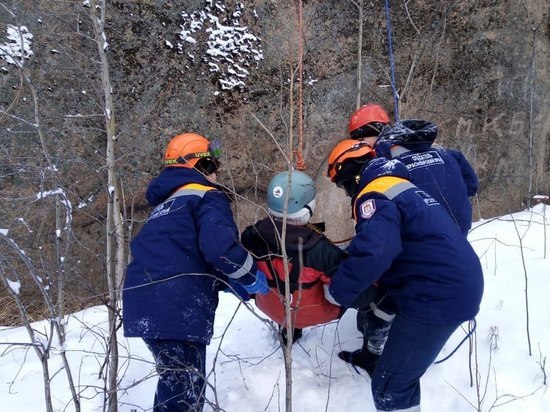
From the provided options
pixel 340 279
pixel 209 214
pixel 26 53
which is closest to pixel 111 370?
pixel 209 214

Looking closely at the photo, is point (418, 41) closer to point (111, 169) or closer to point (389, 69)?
point (389, 69)

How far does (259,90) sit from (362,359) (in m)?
3.20

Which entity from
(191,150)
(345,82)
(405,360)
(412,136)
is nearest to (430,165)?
(412,136)

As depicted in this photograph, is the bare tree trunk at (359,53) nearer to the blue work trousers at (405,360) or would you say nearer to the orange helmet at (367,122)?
the orange helmet at (367,122)

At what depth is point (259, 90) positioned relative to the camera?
5152 millimetres

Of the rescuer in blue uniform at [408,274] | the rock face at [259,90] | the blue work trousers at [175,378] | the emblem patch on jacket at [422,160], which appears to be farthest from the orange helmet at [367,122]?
the blue work trousers at [175,378]

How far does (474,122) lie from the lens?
593 cm

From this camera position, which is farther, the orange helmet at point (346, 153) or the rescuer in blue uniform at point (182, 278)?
the orange helmet at point (346, 153)

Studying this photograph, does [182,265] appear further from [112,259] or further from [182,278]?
[112,259]

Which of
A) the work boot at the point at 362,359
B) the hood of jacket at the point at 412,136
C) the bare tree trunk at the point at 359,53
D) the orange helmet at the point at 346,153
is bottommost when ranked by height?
the work boot at the point at 362,359

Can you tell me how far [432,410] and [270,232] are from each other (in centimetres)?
132

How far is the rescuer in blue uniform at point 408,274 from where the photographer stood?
87.3 inches

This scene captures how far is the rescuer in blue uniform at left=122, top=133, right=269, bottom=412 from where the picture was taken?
7.88 feet

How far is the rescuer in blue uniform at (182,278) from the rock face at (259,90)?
1.50 metres
